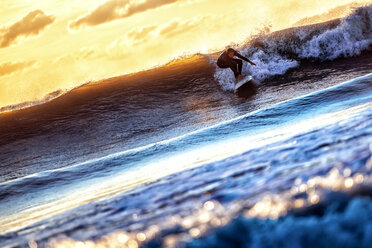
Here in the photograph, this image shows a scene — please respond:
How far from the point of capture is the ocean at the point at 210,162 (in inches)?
61.2

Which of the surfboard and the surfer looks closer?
the surfboard

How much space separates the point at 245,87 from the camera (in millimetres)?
10320

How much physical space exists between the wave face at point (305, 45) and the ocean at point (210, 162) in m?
0.06

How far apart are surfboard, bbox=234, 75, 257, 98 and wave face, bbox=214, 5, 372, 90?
1.56 ft

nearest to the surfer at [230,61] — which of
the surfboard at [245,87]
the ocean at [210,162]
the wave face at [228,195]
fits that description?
the surfboard at [245,87]

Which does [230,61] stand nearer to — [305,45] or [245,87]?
[245,87]

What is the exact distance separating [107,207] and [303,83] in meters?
8.08

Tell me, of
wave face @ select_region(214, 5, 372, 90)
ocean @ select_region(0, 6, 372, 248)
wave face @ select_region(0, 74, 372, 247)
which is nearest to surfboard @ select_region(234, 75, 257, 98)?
ocean @ select_region(0, 6, 372, 248)

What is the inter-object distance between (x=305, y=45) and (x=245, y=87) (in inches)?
155

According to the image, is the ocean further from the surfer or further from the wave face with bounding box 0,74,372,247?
the surfer

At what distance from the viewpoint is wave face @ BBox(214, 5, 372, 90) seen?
11.6 metres

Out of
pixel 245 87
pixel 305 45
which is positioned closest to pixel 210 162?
pixel 245 87

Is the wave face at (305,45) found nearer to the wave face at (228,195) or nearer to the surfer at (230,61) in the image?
the surfer at (230,61)

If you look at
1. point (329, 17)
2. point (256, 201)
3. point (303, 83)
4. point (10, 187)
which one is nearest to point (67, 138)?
point (10, 187)
